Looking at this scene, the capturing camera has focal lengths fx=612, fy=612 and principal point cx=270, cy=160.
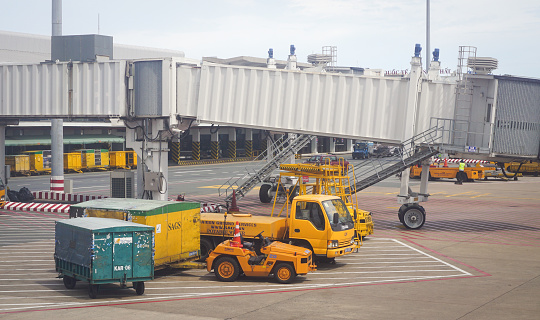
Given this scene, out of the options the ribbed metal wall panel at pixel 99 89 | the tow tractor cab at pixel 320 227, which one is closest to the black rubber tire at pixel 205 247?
the tow tractor cab at pixel 320 227

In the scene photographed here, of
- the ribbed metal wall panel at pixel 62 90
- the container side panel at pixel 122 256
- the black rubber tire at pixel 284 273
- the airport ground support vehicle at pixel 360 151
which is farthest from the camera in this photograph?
the airport ground support vehicle at pixel 360 151

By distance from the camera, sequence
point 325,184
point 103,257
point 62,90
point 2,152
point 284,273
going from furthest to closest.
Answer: point 2,152 → point 62,90 → point 325,184 → point 284,273 → point 103,257

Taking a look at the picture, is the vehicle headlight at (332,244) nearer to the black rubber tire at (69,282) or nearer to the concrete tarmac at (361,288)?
the concrete tarmac at (361,288)

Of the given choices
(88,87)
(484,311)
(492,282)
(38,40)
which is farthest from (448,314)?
(38,40)

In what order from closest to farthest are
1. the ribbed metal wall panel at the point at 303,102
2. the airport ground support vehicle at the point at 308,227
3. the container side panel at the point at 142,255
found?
the container side panel at the point at 142,255 → the airport ground support vehicle at the point at 308,227 → the ribbed metal wall panel at the point at 303,102

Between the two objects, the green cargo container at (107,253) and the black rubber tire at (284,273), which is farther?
the black rubber tire at (284,273)

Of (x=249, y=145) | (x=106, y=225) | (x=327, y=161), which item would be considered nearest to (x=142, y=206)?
(x=106, y=225)

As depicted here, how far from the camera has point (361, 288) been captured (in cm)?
1827

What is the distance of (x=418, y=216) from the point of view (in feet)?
99.9

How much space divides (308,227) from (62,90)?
18.2 m

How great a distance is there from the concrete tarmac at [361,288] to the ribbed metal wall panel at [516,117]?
431 centimetres

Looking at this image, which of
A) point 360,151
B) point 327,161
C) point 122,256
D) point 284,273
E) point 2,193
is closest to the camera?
point 122,256

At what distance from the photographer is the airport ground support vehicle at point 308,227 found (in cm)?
2059

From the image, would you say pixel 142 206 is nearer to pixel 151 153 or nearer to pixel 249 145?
pixel 151 153
